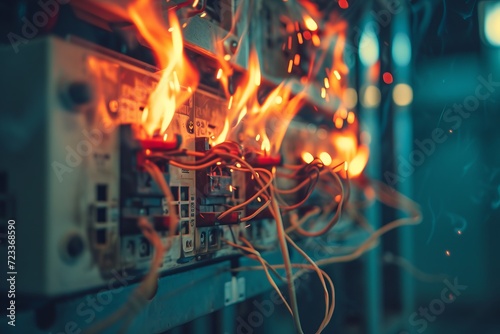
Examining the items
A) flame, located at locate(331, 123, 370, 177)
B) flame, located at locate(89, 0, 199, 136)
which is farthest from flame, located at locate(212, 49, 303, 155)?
flame, located at locate(331, 123, 370, 177)

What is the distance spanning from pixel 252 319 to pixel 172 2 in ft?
3.16

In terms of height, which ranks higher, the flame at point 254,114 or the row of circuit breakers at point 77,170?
the flame at point 254,114

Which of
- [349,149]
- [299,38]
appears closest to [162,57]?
[299,38]

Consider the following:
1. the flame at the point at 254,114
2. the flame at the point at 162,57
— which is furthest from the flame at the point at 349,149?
the flame at the point at 162,57

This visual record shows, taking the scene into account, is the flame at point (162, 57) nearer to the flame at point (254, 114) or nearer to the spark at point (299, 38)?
the flame at point (254, 114)

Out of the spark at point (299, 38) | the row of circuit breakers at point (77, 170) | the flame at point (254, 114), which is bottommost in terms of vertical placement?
the row of circuit breakers at point (77, 170)

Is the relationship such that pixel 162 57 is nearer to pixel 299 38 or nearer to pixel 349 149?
pixel 299 38

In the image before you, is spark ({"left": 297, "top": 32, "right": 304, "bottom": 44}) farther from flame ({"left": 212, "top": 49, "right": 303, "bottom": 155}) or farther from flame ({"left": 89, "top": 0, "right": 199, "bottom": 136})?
flame ({"left": 89, "top": 0, "right": 199, "bottom": 136})

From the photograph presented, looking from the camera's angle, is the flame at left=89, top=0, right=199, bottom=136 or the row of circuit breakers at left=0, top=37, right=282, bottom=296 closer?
the row of circuit breakers at left=0, top=37, right=282, bottom=296

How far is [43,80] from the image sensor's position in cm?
52

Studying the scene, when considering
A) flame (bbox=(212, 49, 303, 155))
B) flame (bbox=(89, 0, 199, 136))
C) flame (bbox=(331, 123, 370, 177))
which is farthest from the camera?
Result: flame (bbox=(331, 123, 370, 177))

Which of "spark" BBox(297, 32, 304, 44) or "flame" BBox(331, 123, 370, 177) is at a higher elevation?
"spark" BBox(297, 32, 304, 44)

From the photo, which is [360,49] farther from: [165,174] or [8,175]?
[8,175]

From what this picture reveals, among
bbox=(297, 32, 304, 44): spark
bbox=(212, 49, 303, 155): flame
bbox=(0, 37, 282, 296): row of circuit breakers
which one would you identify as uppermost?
bbox=(297, 32, 304, 44): spark
